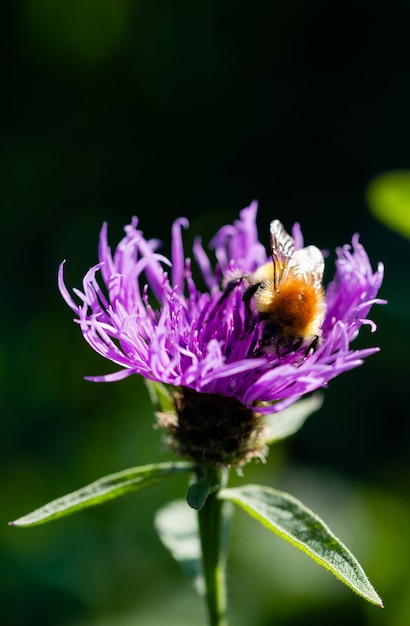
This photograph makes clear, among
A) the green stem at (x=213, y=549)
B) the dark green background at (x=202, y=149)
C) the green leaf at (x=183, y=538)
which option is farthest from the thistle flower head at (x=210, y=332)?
the dark green background at (x=202, y=149)

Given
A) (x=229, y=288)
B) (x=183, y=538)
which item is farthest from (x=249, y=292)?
(x=183, y=538)

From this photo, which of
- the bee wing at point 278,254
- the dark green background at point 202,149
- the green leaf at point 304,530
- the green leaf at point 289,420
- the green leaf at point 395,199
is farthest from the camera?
the dark green background at point 202,149

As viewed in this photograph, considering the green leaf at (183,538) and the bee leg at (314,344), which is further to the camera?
the green leaf at (183,538)

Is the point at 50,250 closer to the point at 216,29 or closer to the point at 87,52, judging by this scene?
the point at 87,52

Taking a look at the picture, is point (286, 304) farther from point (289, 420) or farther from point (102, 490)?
point (102, 490)

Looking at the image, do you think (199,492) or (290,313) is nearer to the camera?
(199,492)

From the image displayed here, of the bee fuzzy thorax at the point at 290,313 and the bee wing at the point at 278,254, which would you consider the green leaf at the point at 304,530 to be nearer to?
the bee fuzzy thorax at the point at 290,313

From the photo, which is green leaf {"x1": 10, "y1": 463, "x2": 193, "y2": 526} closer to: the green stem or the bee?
the green stem
